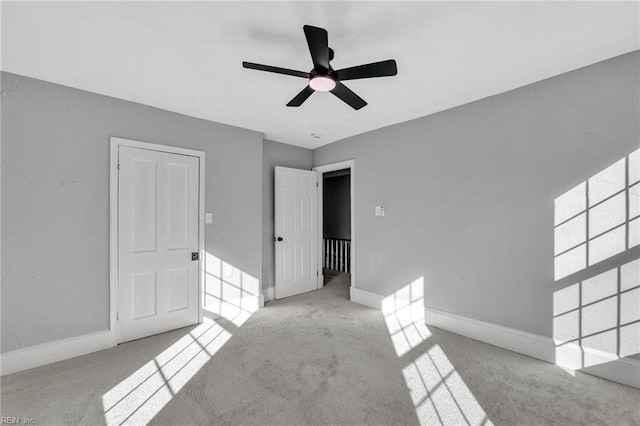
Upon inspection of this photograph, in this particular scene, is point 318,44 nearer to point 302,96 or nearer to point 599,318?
point 302,96

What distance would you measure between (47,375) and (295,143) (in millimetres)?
3890

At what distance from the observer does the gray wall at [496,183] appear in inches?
89.1

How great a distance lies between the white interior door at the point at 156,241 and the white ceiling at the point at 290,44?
75cm

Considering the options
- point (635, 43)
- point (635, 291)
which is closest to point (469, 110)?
point (635, 43)

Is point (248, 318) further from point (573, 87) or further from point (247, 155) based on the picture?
point (573, 87)

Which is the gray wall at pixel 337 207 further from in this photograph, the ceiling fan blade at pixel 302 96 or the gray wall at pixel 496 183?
the ceiling fan blade at pixel 302 96

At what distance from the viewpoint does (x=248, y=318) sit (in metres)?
3.50

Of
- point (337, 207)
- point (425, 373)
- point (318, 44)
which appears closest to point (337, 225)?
point (337, 207)

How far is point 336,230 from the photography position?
729 centimetres

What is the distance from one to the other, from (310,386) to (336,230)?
5.28m

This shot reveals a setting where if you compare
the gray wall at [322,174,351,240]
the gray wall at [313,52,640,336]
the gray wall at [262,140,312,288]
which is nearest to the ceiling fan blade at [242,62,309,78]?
the gray wall at [313,52,640,336]

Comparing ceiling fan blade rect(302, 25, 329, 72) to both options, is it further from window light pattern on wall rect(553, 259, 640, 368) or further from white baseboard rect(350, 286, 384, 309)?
white baseboard rect(350, 286, 384, 309)

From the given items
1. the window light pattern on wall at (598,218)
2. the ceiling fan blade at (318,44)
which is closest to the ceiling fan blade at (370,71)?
the ceiling fan blade at (318,44)

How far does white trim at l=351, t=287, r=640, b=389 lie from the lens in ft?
6.96
